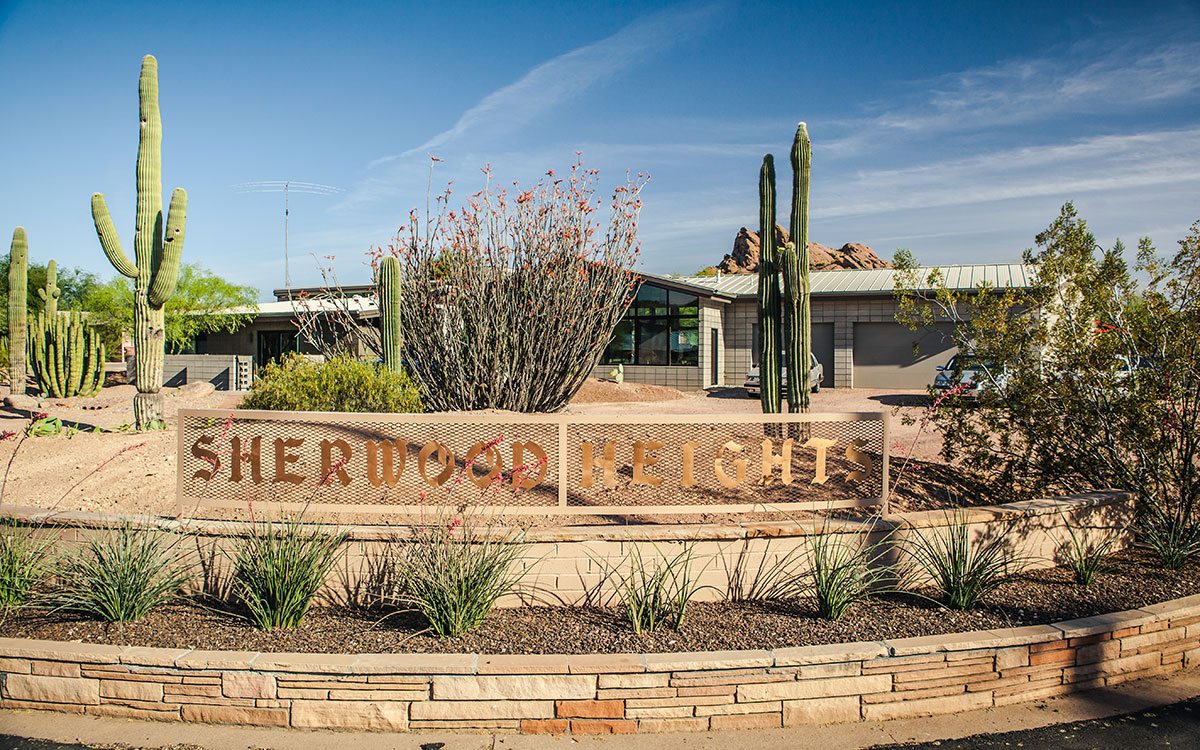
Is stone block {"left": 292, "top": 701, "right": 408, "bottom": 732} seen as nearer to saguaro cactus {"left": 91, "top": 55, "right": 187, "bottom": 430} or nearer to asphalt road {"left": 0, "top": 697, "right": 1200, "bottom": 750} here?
asphalt road {"left": 0, "top": 697, "right": 1200, "bottom": 750}

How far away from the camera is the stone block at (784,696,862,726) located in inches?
148

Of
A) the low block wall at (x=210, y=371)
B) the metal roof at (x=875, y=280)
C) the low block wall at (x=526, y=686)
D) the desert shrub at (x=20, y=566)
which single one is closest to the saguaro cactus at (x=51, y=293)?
the low block wall at (x=210, y=371)

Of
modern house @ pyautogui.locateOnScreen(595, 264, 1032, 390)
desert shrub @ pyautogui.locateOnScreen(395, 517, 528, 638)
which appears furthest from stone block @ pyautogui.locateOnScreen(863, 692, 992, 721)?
modern house @ pyautogui.locateOnScreen(595, 264, 1032, 390)

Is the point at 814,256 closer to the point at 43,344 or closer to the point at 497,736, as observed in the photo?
the point at 43,344

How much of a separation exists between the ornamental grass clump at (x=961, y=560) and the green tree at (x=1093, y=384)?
1354 millimetres

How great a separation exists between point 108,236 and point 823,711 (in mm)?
11077

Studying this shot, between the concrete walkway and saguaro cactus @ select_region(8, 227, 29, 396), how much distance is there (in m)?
17.4

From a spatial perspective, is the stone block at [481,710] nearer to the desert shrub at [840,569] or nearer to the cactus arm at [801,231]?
the desert shrub at [840,569]

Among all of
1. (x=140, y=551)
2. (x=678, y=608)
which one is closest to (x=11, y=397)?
(x=140, y=551)

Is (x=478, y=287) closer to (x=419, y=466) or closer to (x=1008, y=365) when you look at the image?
(x=419, y=466)

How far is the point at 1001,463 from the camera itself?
21.9 ft

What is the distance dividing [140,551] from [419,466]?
5.45ft

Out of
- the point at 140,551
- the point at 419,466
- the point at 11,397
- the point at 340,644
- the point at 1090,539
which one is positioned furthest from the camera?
the point at 11,397

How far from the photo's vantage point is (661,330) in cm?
2505
